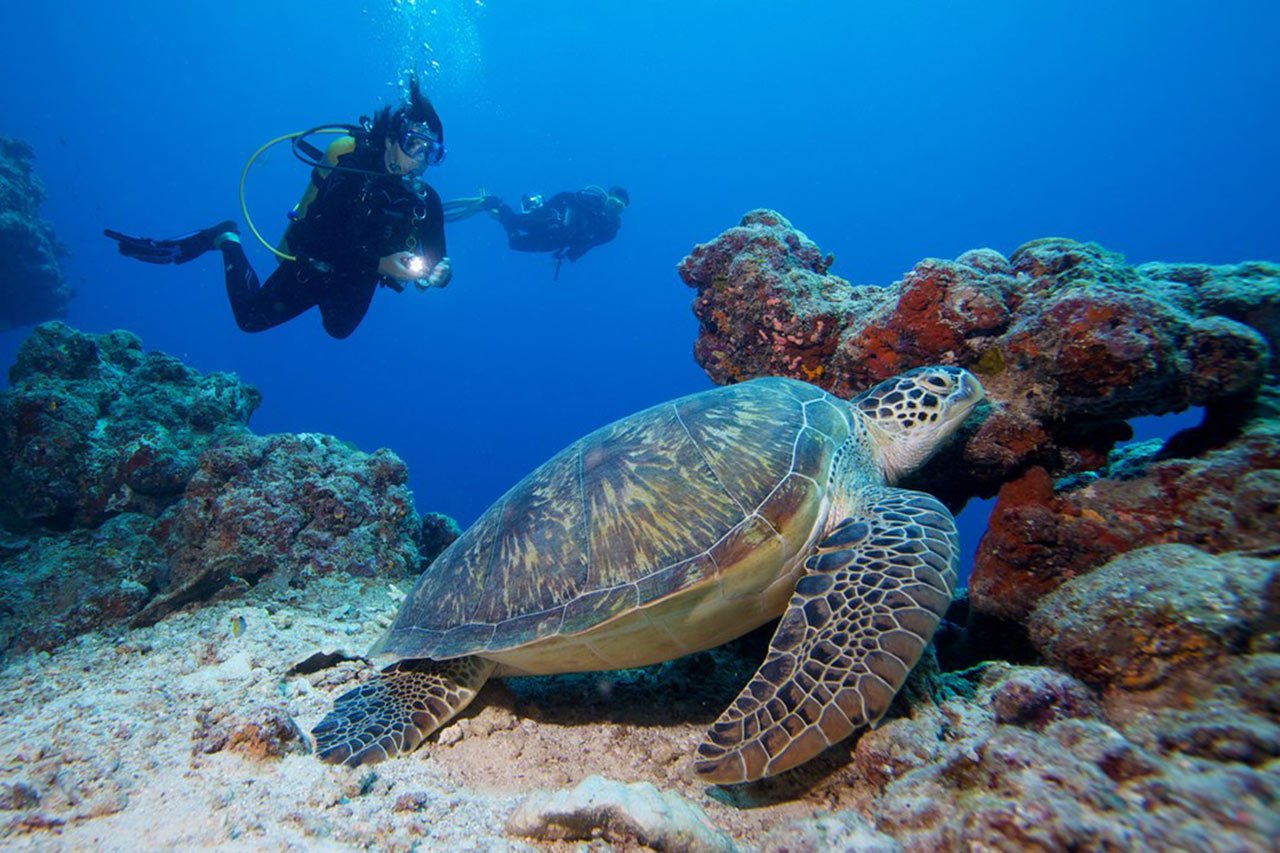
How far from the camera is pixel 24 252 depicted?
65.2 feet

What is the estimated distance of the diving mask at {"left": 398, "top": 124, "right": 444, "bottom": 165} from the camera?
21.5 feet

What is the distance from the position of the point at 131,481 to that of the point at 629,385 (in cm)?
10224

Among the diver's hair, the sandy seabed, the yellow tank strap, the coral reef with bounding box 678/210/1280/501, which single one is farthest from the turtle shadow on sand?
the yellow tank strap

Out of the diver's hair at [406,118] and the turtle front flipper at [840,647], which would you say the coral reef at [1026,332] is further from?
the diver's hair at [406,118]

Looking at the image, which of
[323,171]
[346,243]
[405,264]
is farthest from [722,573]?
[323,171]

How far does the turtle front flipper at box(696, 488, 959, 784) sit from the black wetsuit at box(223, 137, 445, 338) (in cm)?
657

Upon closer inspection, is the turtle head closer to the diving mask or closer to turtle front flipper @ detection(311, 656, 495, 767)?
turtle front flipper @ detection(311, 656, 495, 767)

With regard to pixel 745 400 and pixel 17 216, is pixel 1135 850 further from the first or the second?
pixel 17 216

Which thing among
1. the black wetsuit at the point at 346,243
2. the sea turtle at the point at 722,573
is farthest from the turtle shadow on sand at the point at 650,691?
the black wetsuit at the point at 346,243

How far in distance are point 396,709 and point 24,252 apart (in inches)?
1151

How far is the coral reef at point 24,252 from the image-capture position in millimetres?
19438

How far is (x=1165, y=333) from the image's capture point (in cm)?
254

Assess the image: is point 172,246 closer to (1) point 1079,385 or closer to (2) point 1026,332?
(2) point 1026,332

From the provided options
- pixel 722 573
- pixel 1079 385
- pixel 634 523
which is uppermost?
pixel 1079 385
